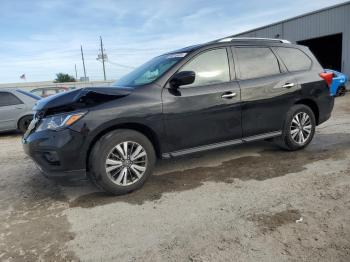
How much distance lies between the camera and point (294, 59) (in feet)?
17.8

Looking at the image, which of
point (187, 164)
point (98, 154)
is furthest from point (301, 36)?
point (98, 154)

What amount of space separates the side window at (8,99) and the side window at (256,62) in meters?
6.86

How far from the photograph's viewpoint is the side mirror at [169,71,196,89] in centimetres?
407

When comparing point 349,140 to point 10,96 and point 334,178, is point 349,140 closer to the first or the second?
point 334,178

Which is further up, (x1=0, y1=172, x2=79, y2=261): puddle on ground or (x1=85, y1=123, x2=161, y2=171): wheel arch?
(x1=85, y1=123, x2=161, y2=171): wheel arch

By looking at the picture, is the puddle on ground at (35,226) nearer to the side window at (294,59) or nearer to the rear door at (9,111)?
the side window at (294,59)

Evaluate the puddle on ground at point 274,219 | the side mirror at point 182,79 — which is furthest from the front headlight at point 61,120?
the puddle on ground at point 274,219

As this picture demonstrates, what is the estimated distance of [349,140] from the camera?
19.8 feet

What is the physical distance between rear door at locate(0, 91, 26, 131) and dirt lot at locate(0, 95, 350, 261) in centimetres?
450

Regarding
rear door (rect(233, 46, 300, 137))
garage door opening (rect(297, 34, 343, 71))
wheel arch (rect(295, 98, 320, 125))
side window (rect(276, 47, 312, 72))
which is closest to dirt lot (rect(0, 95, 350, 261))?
rear door (rect(233, 46, 300, 137))

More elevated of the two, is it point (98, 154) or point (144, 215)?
point (98, 154)

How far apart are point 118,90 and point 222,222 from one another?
6.34ft

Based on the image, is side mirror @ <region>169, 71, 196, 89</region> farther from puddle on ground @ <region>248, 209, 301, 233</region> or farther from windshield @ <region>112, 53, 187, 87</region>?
puddle on ground @ <region>248, 209, 301, 233</region>

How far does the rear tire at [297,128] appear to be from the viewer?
525cm
